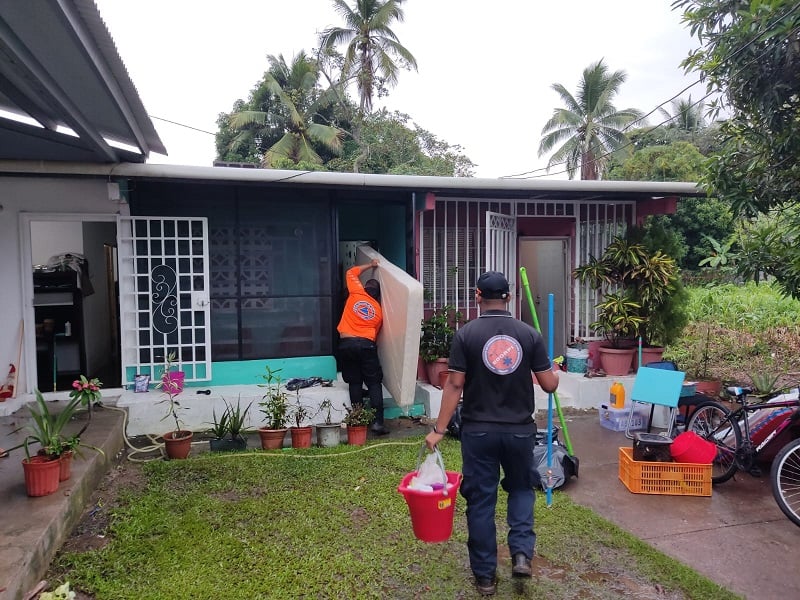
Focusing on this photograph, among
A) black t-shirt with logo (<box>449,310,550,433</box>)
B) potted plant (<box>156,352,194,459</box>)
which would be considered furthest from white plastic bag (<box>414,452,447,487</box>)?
potted plant (<box>156,352,194,459</box>)

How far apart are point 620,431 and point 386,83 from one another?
16664 mm

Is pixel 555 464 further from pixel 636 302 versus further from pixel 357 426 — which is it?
pixel 636 302

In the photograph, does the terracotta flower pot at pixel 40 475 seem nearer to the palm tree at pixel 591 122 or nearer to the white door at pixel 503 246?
the white door at pixel 503 246

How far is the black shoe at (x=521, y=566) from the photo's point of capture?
2.93 metres

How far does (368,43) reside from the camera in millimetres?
19297

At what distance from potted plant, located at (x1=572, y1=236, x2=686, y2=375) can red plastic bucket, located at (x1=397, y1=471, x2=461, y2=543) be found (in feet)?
16.0

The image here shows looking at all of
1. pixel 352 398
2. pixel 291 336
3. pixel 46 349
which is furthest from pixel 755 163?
pixel 46 349

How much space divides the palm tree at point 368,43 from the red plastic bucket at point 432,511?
18.6 metres

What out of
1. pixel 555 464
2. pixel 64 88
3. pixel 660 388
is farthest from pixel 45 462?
pixel 660 388

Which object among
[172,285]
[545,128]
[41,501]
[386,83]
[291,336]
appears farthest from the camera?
[545,128]

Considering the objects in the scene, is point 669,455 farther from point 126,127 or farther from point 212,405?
point 126,127

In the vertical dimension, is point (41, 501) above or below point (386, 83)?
below

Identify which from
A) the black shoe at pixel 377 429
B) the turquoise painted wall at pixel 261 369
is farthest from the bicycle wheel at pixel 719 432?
the turquoise painted wall at pixel 261 369

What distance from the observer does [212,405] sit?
19.4 ft
